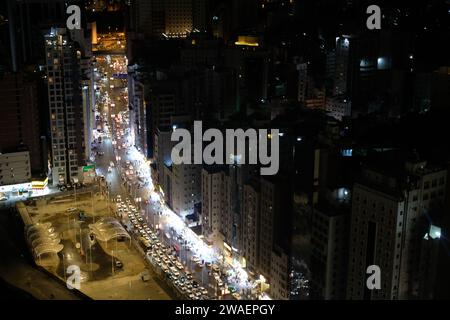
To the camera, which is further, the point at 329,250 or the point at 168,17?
the point at 168,17

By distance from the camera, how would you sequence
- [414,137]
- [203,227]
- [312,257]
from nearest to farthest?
[312,257] < [414,137] < [203,227]

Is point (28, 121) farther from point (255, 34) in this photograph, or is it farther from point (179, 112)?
point (255, 34)

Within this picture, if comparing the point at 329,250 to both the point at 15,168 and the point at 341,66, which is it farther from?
the point at 341,66

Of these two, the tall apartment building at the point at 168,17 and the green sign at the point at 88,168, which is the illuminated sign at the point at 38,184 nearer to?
the green sign at the point at 88,168

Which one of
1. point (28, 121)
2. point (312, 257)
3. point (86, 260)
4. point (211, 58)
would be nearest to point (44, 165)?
point (28, 121)

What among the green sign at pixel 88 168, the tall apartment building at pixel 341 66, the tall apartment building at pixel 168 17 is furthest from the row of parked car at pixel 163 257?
the tall apartment building at pixel 168 17

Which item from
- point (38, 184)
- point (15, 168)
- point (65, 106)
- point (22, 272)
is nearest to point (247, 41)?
point (65, 106)
